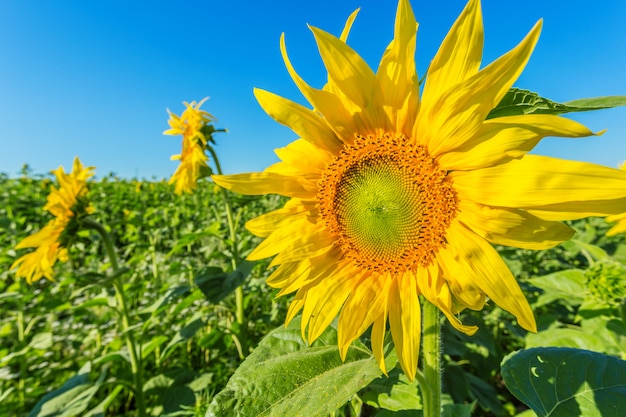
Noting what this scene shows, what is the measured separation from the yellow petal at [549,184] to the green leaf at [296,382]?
48 centimetres

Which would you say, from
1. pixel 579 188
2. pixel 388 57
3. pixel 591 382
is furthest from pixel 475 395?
pixel 388 57

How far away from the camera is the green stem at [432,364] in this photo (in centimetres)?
100

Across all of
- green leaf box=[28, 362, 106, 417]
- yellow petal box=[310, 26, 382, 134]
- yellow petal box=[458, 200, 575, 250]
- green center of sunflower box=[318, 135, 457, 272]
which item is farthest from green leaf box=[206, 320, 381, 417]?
green leaf box=[28, 362, 106, 417]

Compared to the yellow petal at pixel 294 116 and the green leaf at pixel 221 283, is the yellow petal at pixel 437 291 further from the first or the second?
the green leaf at pixel 221 283

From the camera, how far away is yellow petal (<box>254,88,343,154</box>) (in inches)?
41.1

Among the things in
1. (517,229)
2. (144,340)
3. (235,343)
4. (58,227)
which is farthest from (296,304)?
(144,340)

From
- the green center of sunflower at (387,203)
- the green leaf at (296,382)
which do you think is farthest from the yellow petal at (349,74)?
the green leaf at (296,382)

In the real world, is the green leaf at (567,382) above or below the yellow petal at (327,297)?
below

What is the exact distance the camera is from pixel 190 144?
3395 mm

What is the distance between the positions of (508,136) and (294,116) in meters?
0.50

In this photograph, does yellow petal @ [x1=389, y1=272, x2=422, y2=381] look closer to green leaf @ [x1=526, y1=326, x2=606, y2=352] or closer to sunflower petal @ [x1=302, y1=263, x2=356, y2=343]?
sunflower petal @ [x1=302, y1=263, x2=356, y2=343]

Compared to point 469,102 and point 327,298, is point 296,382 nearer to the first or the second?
point 327,298

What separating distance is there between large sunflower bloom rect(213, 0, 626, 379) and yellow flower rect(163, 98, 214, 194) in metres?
2.22

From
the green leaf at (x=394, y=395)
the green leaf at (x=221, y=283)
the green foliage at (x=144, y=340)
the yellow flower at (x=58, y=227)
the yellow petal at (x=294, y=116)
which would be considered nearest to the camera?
the yellow petal at (x=294, y=116)
